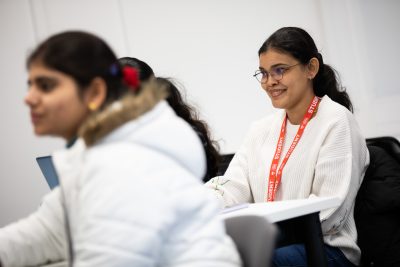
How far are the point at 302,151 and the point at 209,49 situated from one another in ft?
5.89

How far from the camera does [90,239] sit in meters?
0.95

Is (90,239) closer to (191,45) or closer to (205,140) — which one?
(205,140)

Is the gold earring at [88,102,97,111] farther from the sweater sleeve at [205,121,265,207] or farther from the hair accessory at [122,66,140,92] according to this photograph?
the sweater sleeve at [205,121,265,207]

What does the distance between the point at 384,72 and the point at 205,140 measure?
1741 mm

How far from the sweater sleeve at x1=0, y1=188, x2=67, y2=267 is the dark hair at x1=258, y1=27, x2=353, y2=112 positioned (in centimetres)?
138

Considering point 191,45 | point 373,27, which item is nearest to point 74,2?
point 191,45

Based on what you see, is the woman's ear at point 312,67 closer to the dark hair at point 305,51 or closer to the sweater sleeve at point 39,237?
the dark hair at point 305,51

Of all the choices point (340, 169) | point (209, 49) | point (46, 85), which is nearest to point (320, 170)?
point (340, 169)

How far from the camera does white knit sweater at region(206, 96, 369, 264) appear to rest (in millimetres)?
1978

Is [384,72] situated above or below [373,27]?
below

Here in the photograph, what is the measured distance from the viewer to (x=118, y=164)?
99 cm

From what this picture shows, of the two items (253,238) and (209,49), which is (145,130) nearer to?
(253,238)

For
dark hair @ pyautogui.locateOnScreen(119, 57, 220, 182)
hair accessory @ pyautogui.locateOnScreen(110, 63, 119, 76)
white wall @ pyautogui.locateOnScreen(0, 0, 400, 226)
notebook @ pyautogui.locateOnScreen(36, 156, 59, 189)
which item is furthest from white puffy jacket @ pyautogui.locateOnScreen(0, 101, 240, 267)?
white wall @ pyautogui.locateOnScreen(0, 0, 400, 226)

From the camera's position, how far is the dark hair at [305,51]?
234 cm
